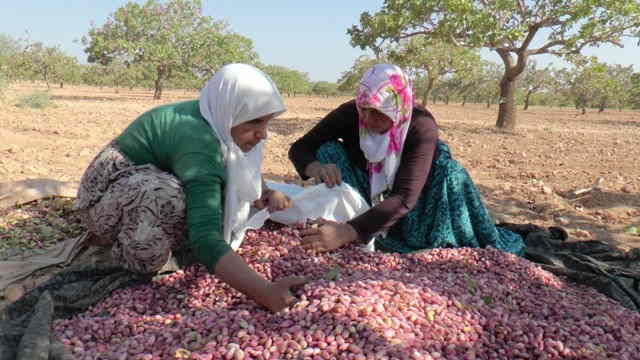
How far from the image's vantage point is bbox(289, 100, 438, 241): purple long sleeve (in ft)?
8.48

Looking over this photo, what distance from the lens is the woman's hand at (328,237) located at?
248 centimetres

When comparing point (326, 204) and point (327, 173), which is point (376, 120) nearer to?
point (327, 173)

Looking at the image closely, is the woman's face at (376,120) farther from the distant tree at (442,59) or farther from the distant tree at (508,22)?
the distant tree at (442,59)

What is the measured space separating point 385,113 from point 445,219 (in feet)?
2.31

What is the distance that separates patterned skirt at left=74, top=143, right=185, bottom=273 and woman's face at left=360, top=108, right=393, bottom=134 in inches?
44.0

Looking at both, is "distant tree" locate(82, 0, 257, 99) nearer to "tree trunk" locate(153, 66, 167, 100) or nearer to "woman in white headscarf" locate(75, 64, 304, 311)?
"tree trunk" locate(153, 66, 167, 100)

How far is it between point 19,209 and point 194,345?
2.58 meters

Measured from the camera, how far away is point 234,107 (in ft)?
7.09

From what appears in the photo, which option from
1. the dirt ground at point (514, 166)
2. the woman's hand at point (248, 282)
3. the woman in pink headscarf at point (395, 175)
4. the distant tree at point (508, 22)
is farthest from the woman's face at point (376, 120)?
the distant tree at point (508, 22)

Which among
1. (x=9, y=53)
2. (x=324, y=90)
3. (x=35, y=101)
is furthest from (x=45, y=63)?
(x=324, y=90)

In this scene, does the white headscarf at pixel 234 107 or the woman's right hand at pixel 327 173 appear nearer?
the white headscarf at pixel 234 107

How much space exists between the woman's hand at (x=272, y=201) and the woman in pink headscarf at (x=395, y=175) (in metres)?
0.24

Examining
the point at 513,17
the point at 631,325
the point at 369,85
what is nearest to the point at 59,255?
the point at 369,85

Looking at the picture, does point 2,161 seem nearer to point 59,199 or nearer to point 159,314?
point 59,199
